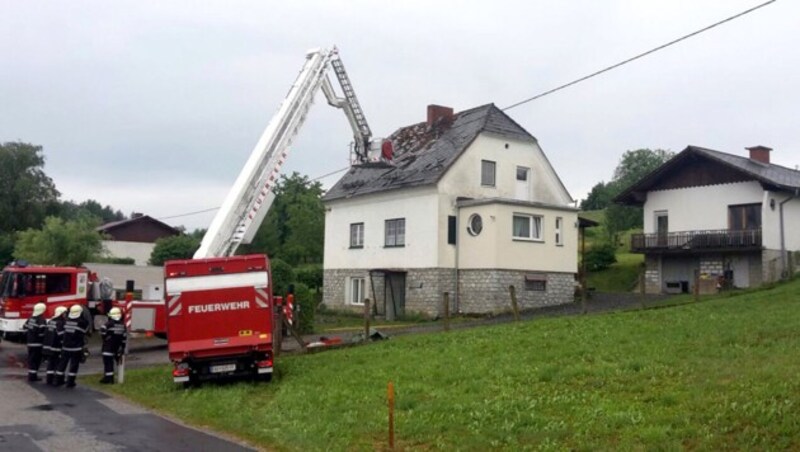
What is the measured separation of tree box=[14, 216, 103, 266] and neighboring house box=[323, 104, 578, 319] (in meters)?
16.4

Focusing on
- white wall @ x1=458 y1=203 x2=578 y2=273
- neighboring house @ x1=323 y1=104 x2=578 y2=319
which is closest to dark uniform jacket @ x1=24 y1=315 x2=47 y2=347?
neighboring house @ x1=323 y1=104 x2=578 y2=319

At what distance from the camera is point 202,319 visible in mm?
16984

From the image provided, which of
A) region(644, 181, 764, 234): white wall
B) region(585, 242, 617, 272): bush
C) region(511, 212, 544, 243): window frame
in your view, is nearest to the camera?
region(511, 212, 544, 243): window frame

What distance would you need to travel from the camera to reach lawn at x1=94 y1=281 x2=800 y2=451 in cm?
965

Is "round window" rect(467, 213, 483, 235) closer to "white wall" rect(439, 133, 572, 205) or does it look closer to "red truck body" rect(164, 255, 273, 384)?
"white wall" rect(439, 133, 572, 205)

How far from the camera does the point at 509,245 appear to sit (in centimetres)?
3600

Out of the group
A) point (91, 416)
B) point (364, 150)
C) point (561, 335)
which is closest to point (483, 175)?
point (364, 150)

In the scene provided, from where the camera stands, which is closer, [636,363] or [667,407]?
[667,407]

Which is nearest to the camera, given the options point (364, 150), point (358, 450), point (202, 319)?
point (358, 450)

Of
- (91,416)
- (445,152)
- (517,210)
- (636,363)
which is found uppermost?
(445,152)

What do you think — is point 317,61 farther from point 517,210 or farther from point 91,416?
point 517,210

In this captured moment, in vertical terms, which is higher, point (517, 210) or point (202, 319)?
point (517, 210)

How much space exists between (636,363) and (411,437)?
4502 mm

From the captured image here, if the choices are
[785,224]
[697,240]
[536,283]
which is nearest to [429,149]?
[536,283]
